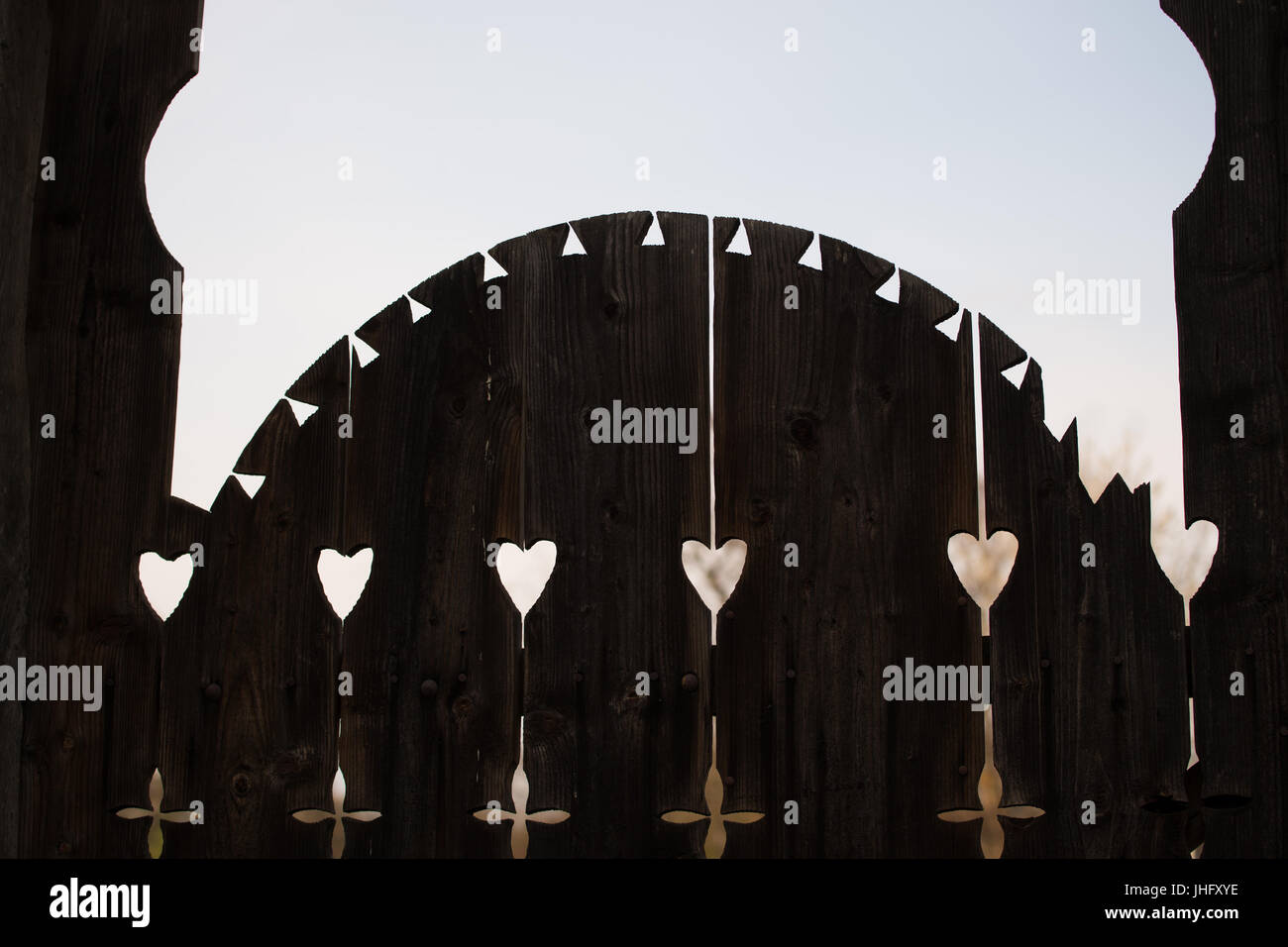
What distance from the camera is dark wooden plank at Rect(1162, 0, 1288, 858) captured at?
2449 mm

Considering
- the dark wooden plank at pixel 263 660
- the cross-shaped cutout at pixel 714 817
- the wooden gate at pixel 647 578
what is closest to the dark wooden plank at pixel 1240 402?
the wooden gate at pixel 647 578

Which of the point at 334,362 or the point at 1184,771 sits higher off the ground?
the point at 334,362

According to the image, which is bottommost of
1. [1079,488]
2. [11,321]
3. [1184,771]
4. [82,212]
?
[1184,771]

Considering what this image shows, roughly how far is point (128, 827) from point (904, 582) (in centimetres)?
172

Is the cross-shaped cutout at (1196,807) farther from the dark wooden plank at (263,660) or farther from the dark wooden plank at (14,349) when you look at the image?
the dark wooden plank at (14,349)

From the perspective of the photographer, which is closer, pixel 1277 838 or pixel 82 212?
pixel 1277 838

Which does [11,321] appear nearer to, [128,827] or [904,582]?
[128,827]

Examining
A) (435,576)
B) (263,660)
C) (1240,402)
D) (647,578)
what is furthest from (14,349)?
(1240,402)

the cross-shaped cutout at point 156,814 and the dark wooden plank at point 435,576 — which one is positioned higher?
the dark wooden plank at point 435,576

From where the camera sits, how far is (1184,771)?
96.3 inches

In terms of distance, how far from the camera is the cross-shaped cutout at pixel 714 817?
2.41 meters

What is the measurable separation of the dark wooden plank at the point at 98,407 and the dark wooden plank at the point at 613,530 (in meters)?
0.83

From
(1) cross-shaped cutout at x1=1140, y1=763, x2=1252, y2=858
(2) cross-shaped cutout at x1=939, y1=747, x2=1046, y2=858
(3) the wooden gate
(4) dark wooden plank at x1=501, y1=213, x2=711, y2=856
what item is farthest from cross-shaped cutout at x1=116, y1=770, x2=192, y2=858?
(1) cross-shaped cutout at x1=1140, y1=763, x2=1252, y2=858
